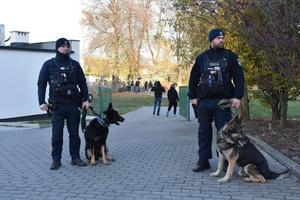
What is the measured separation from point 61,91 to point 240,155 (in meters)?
3.06

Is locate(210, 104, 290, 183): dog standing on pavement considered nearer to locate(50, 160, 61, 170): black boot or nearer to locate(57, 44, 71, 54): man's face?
locate(50, 160, 61, 170): black boot

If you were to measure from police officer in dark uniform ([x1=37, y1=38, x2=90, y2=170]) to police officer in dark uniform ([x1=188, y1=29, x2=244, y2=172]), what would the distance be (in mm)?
1943

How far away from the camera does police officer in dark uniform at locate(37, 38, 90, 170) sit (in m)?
7.88

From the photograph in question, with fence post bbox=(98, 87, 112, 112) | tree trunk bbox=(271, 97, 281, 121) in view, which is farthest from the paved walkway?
fence post bbox=(98, 87, 112, 112)

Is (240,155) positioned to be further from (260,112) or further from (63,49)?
(260,112)

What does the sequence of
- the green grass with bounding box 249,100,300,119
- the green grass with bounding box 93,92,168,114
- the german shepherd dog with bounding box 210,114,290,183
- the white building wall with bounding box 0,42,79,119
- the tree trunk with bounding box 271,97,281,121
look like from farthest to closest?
the green grass with bounding box 93,92,168,114, the white building wall with bounding box 0,42,79,119, the green grass with bounding box 249,100,300,119, the tree trunk with bounding box 271,97,281,121, the german shepherd dog with bounding box 210,114,290,183

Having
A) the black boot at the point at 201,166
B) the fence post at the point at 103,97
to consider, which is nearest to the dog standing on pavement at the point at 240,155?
the black boot at the point at 201,166

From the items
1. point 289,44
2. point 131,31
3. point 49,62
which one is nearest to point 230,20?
point 289,44

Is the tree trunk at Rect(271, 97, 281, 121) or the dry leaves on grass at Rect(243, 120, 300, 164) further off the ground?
the tree trunk at Rect(271, 97, 281, 121)

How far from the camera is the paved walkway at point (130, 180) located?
610cm

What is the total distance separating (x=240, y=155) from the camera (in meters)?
6.70

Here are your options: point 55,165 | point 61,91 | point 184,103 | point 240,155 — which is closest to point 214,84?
point 240,155

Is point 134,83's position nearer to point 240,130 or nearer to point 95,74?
point 95,74

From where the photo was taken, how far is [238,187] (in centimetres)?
641
